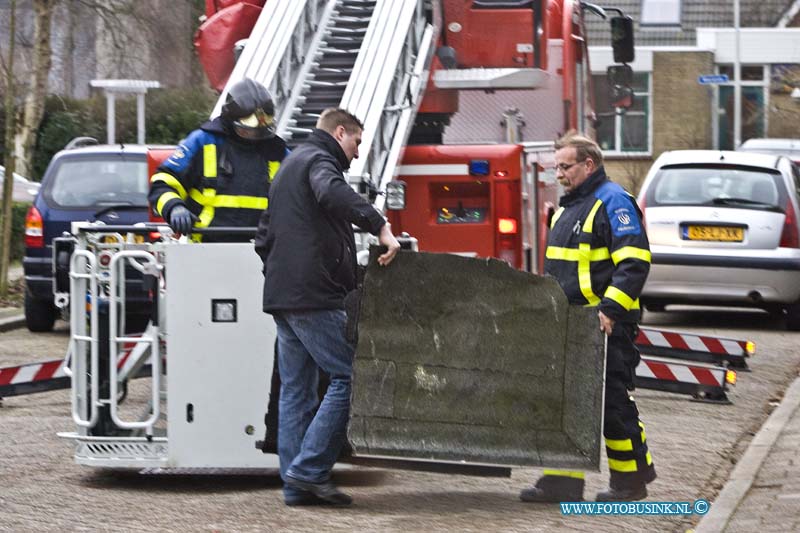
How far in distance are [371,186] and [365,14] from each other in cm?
261

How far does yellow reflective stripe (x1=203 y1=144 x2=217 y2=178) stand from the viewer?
8.18 metres

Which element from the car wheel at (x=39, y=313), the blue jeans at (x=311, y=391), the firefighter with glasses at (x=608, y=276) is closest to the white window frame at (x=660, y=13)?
the car wheel at (x=39, y=313)

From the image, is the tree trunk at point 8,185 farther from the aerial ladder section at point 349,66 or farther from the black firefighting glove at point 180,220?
the black firefighting glove at point 180,220

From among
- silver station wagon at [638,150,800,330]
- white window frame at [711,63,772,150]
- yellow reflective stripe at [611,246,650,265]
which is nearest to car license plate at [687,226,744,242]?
silver station wagon at [638,150,800,330]

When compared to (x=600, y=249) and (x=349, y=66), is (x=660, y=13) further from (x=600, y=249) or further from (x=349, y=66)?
(x=600, y=249)

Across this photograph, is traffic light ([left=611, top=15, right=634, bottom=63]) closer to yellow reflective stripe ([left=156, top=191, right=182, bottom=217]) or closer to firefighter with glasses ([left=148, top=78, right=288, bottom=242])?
firefighter with glasses ([left=148, top=78, right=288, bottom=242])

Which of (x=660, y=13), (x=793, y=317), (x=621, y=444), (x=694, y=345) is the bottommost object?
(x=621, y=444)

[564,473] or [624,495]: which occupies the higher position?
[564,473]

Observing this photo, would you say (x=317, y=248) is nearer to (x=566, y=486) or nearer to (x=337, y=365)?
(x=337, y=365)

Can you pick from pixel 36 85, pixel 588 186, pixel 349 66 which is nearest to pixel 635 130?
pixel 36 85

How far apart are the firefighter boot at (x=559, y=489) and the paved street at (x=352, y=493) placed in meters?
0.08

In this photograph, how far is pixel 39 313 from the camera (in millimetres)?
15023

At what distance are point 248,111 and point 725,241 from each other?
8.04 meters

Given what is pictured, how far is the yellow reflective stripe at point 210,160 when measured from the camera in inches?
322
